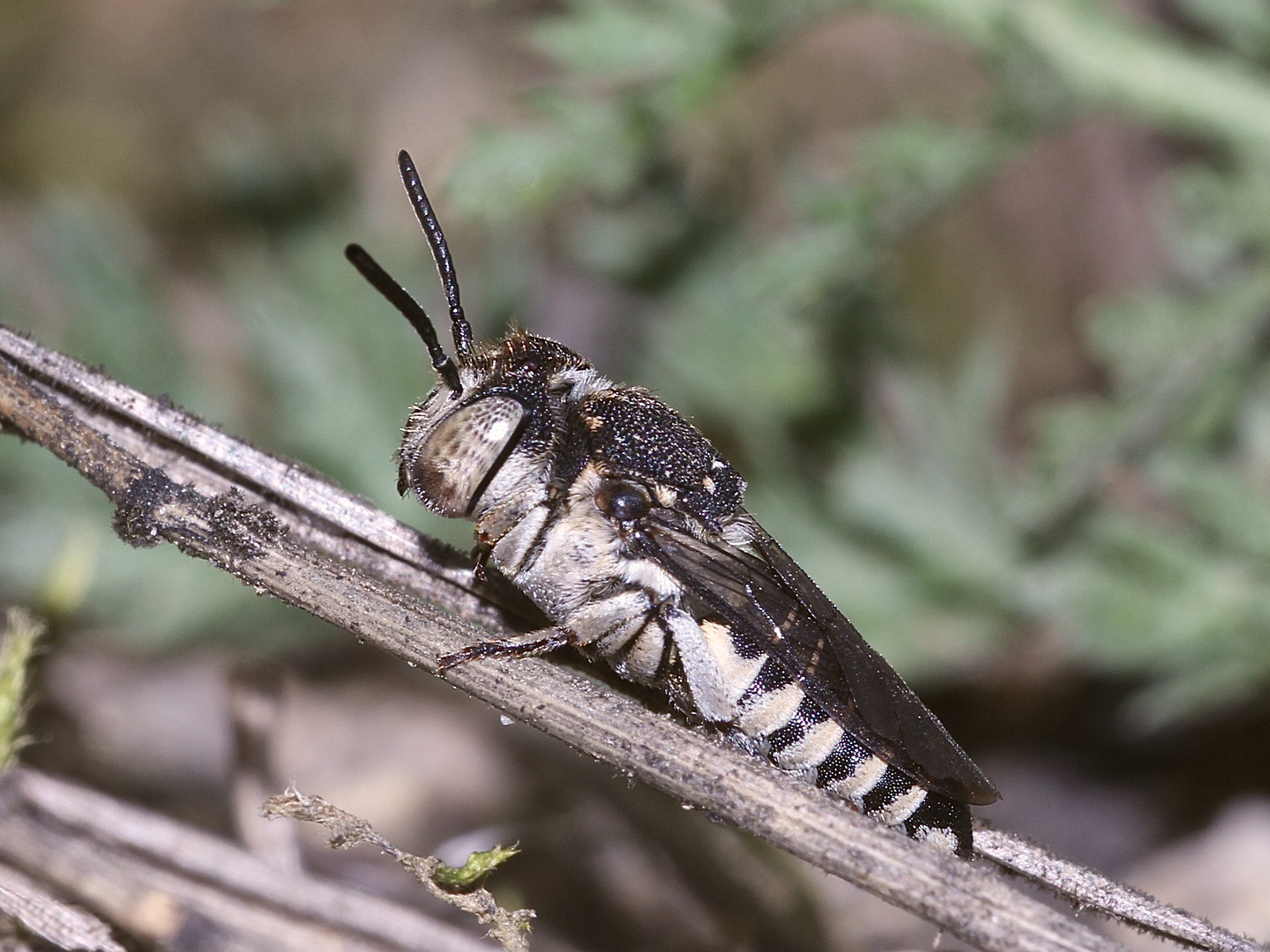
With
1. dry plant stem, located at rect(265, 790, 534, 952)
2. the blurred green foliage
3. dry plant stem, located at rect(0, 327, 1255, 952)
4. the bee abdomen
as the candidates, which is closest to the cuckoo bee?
the bee abdomen

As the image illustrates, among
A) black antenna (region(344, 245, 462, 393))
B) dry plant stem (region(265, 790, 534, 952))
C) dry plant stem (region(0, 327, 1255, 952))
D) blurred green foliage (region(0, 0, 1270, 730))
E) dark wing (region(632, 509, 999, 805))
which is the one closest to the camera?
dry plant stem (region(0, 327, 1255, 952))

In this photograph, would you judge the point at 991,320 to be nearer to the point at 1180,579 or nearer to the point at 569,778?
the point at 1180,579

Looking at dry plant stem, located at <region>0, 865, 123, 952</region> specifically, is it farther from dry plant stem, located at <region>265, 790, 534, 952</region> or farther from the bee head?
the bee head

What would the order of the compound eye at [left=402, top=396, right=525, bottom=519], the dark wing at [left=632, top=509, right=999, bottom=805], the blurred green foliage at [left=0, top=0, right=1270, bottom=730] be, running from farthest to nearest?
the blurred green foliage at [left=0, top=0, right=1270, bottom=730] → the compound eye at [left=402, top=396, right=525, bottom=519] → the dark wing at [left=632, top=509, right=999, bottom=805]

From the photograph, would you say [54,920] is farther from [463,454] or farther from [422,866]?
[463,454]

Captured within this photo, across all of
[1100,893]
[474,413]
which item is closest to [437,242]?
[474,413]

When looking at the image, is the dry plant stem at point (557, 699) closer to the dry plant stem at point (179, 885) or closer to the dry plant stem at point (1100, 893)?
the dry plant stem at point (1100, 893)

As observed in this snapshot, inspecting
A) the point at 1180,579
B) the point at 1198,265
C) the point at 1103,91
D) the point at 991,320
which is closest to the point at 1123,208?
the point at 991,320
